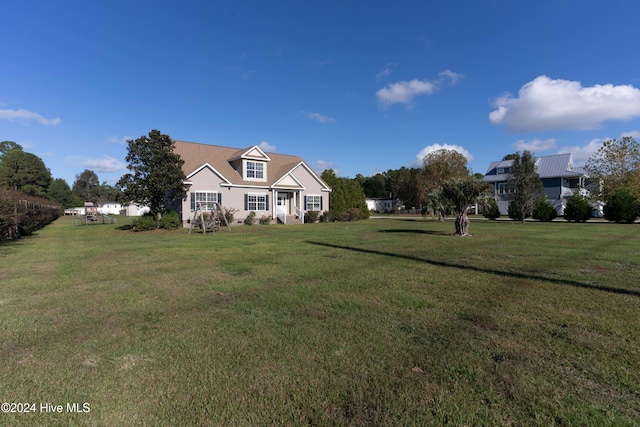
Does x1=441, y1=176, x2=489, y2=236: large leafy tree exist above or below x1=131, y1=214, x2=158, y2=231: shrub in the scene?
above

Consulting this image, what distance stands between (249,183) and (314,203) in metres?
7.14

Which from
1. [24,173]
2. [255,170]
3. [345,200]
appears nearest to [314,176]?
[345,200]

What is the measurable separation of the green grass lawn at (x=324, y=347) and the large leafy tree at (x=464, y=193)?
9.26 m

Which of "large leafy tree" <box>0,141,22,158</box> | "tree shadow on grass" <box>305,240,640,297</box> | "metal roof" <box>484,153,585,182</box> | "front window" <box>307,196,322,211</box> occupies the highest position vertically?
"large leafy tree" <box>0,141,22,158</box>

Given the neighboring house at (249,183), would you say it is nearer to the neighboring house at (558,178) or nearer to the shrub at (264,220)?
the shrub at (264,220)

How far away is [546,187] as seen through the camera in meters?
47.3

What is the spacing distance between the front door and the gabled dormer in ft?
7.50

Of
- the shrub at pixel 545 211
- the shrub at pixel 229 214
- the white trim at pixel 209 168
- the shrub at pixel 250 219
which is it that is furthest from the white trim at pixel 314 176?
the shrub at pixel 545 211

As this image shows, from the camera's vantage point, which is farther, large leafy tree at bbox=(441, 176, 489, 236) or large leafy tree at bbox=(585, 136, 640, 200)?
large leafy tree at bbox=(585, 136, 640, 200)

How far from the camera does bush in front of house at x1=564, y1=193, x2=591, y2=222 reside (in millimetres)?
28266

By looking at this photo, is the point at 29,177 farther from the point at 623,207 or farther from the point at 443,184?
the point at 623,207

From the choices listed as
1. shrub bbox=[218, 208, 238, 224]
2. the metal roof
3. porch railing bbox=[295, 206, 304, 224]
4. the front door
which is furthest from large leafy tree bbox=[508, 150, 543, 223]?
shrub bbox=[218, 208, 238, 224]

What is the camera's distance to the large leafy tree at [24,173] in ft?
188

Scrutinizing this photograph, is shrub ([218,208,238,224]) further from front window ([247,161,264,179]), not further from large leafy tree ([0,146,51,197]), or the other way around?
large leafy tree ([0,146,51,197])
